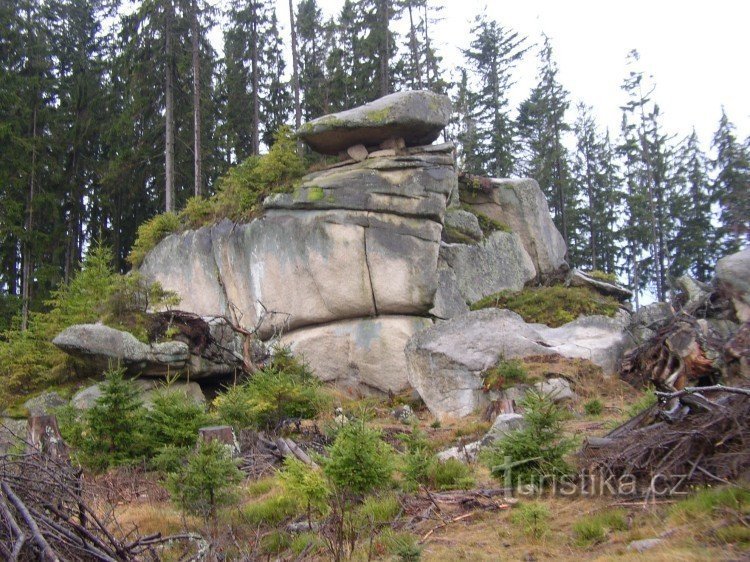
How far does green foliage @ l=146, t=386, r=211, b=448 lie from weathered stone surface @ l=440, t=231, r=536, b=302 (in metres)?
11.3

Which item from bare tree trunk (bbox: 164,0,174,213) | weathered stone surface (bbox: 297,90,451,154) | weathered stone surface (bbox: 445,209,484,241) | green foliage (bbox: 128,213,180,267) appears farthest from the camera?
bare tree trunk (bbox: 164,0,174,213)

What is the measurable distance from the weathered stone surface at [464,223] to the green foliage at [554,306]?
2769 mm

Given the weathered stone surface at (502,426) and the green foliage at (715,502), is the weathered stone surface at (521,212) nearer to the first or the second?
the weathered stone surface at (502,426)

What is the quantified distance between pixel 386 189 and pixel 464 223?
3604mm

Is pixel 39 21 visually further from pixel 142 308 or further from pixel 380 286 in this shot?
pixel 380 286

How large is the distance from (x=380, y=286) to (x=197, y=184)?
986cm

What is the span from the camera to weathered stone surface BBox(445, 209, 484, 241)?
21.5m

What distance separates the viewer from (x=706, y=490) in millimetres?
5414

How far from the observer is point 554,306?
18.4 meters

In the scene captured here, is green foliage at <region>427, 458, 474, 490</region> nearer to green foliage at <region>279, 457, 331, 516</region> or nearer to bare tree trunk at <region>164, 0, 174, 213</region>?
green foliage at <region>279, 457, 331, 516</region>

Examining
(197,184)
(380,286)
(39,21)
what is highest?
(39,21)

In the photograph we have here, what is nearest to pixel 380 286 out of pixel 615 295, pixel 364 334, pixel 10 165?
pixel 364 334

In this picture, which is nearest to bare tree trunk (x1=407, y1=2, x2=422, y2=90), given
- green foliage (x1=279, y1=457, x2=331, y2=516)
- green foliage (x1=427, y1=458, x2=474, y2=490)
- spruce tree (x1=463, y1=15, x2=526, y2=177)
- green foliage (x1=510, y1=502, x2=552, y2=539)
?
spruce tree (x1=463, y1=15, x2=526, y2=177)

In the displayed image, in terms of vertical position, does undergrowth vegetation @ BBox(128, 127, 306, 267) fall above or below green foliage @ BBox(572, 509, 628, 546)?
above
